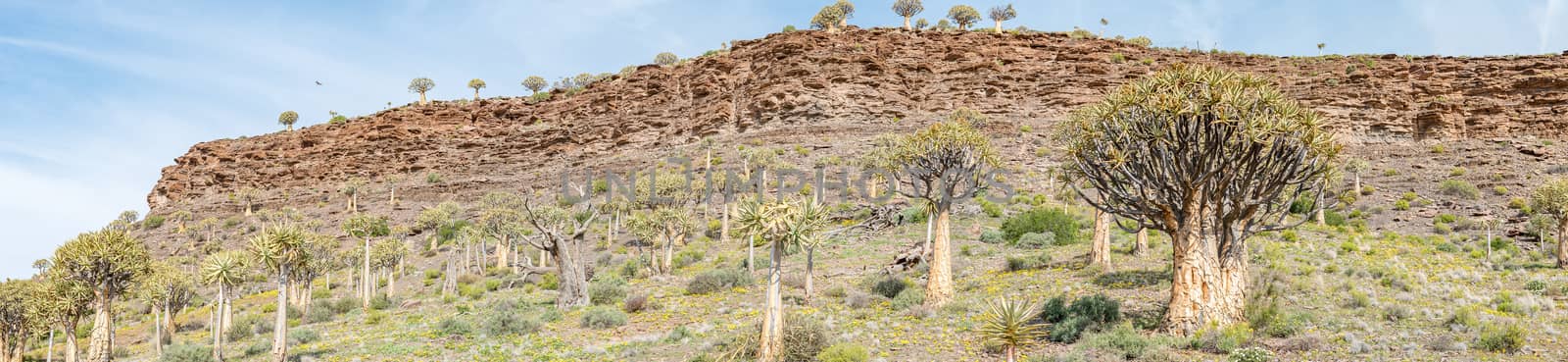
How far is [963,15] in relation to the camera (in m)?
83.7

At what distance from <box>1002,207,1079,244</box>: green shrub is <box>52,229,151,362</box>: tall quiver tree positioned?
100ft

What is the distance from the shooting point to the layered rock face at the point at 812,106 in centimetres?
5444

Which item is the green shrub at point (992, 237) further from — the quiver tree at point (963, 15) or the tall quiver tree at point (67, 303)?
the quiver tree at point (963, 15)

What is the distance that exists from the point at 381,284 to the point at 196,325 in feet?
32.4

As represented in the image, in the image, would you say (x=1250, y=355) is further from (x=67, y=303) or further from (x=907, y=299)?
(x=67, y=303)

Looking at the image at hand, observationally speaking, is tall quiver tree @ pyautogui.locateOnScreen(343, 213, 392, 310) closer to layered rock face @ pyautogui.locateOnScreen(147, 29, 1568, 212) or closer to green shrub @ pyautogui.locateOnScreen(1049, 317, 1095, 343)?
layered rock face @ pyautogui.locateOnScreen(147, 29, 1568, 212)

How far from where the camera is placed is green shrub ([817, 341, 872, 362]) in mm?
13359

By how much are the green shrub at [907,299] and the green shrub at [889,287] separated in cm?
80

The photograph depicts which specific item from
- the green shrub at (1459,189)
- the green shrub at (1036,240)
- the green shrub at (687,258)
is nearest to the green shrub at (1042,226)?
the green shrub at (1036,240)

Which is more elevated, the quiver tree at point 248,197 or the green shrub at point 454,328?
the quiver tree at point 248,197

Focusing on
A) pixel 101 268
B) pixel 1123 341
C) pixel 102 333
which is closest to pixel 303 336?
pixel 102 333

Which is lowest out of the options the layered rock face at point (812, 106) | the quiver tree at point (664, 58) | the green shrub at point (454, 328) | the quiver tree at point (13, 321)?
the quiver tree at point (13, 321)

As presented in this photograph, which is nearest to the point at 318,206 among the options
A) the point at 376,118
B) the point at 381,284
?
the point at 376,118

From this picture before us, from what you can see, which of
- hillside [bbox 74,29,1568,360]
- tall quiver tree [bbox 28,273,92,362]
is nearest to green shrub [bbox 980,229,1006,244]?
hillside [bbox 74,29,1568,360]
